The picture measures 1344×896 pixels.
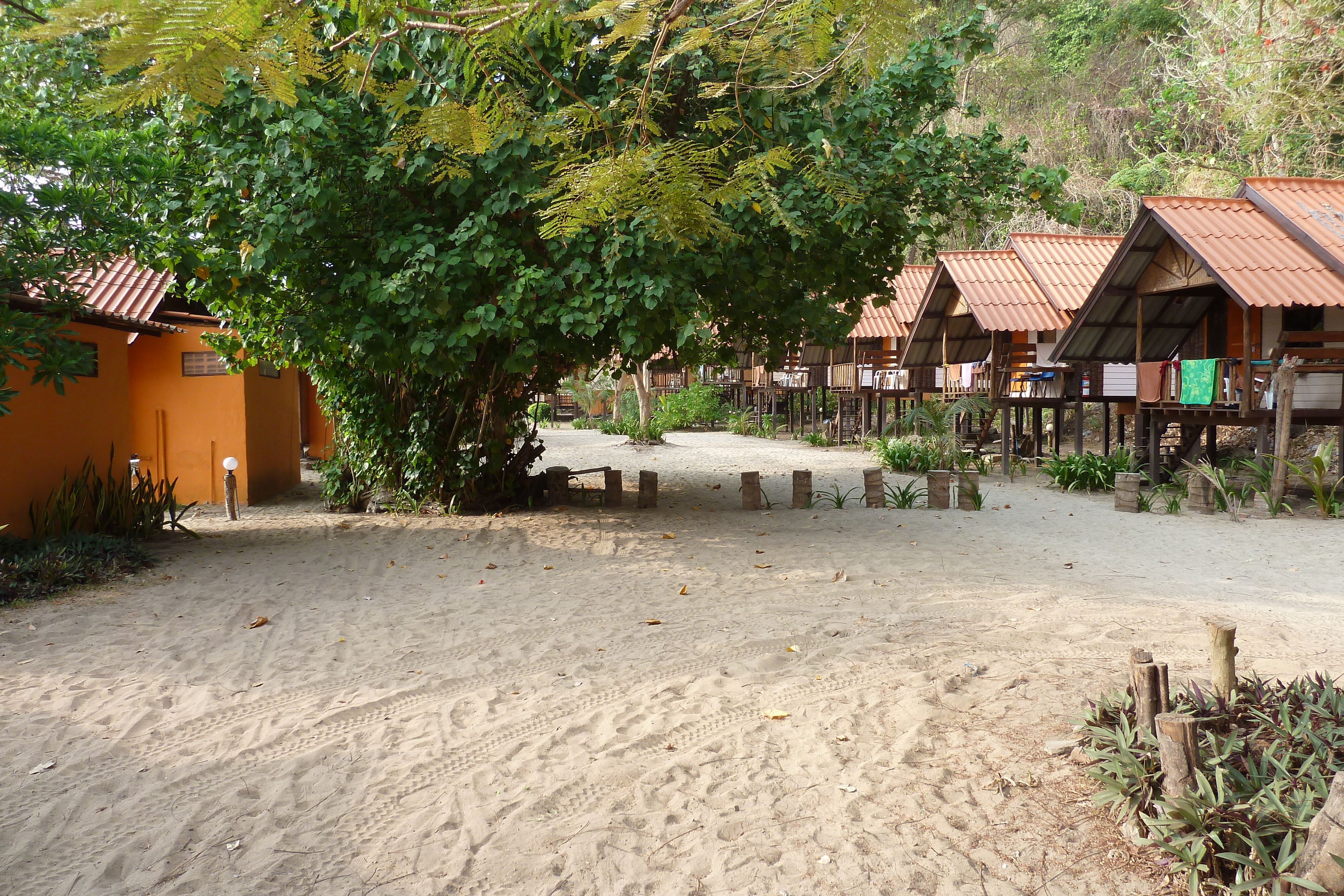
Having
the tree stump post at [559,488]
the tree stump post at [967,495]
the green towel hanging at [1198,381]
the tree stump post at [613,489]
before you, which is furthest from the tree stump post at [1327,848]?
the green towel hanging at [1198,381]

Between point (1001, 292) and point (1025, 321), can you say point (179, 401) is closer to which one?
point (1025, 321)

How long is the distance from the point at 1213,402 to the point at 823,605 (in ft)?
27.5

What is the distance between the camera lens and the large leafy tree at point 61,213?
6.03 metres

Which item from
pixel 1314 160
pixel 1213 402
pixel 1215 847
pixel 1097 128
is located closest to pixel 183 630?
pixel 1215 847

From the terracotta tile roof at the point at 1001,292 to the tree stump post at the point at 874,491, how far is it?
22.3 feet

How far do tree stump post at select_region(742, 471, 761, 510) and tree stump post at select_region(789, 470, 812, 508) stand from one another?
1.51 ft

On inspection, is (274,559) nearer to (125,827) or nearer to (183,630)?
(183,630)

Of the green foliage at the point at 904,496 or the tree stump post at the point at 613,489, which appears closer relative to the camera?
the green foliage at the point at 904,496

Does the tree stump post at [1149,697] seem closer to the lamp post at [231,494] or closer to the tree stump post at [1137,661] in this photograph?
the tree stump post at [1137,661]

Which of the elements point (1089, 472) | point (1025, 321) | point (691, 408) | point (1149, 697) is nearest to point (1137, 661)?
→ point (1149, 697)

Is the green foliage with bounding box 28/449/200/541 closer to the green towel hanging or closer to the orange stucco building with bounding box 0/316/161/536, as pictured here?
the orange stucco building with bounding box 0/316/161/536

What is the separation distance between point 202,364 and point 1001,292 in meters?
14.1

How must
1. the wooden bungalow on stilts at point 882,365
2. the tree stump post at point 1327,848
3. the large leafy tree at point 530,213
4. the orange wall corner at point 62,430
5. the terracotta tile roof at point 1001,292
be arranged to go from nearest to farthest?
1. the tree stump post at point 1327,848
2. the large leafy tree at point 530,213
3. the orange wall corner at point 62,430
4. the terracotta tile roof at point 1001,292
5. the wooden bungalow on stilts at point 882,365

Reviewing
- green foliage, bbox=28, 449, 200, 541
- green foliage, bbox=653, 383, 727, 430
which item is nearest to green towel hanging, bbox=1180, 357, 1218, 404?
green foliage, bbox=28, 449, 200, 541
